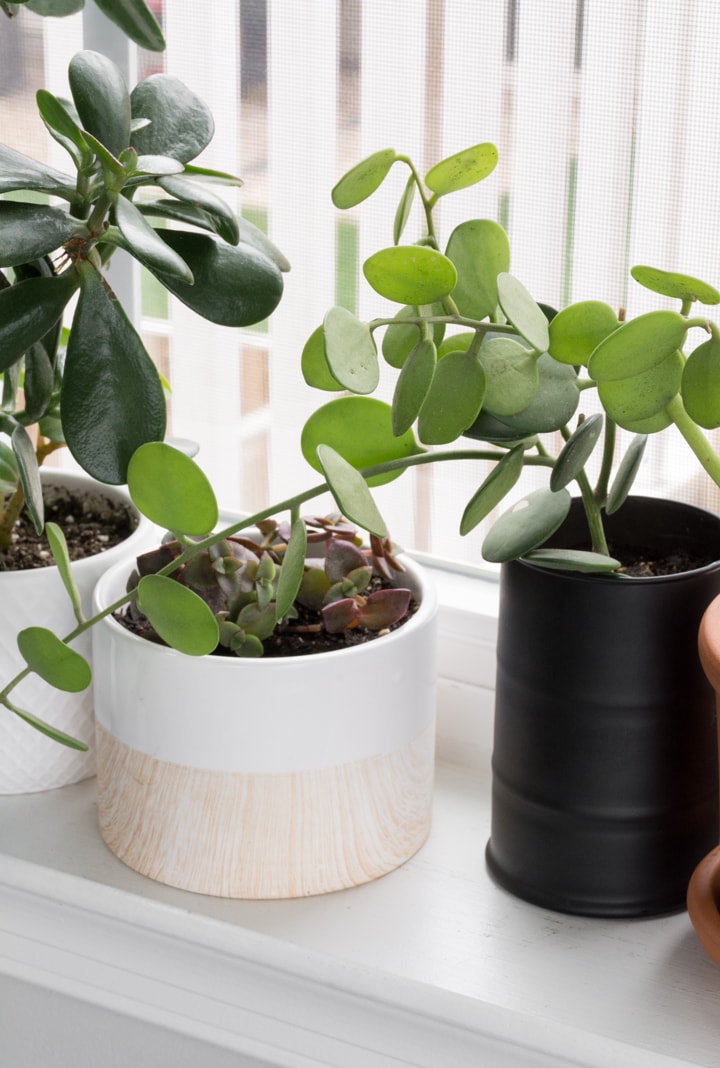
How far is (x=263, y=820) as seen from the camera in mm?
703

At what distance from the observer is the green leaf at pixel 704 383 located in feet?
1.76

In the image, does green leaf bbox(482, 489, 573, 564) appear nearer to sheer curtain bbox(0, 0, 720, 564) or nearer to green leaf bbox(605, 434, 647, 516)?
green leaf bbox(605, 434, 647, 516)

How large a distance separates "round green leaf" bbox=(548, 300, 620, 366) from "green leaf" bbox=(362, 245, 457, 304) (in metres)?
0.06

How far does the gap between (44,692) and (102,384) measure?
0.31 meters

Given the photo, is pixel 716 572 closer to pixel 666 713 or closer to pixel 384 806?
pixel 666 713

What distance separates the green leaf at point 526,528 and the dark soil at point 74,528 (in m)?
0.33

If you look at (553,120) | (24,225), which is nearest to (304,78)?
(553,120)

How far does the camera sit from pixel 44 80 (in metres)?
1.02

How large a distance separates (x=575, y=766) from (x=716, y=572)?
0.40 feet

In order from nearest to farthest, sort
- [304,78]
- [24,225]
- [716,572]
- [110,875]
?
[24,225] < [716,572] < [110,875] < [304,78]

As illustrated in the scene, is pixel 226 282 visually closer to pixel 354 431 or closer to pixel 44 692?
pixel 354 431

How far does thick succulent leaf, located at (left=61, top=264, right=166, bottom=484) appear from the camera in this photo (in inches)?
21.8

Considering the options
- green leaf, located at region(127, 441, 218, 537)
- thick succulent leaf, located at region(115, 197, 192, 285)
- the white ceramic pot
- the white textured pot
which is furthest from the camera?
the white ceramic pot

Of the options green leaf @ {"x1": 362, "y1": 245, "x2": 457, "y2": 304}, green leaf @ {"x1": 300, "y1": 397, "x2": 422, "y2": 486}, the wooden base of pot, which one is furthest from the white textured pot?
green leaf @ {"x1": 362, "y1": 245, "x2": 457, "y2": 304}
